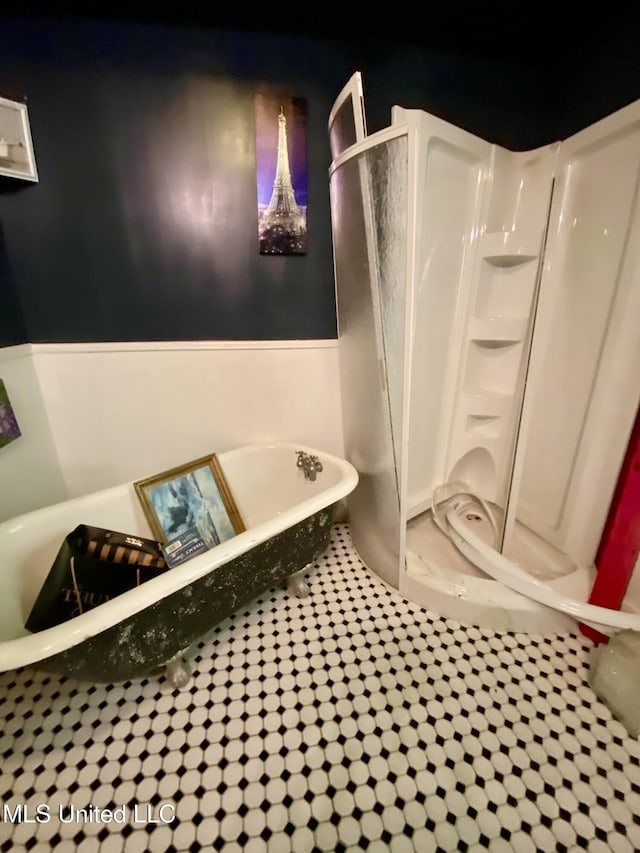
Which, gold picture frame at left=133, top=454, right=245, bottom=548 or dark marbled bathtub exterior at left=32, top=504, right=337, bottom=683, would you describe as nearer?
dark marbled bathtub exterior at left=32, top=504, right=337, bottom=683

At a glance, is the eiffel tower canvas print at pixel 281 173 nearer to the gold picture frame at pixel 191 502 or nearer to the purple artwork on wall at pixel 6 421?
the gold picture frame at pixel 191 502

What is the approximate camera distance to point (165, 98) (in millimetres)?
1296

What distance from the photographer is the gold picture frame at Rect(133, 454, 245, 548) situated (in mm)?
1362

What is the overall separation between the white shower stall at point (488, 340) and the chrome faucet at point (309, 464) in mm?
187

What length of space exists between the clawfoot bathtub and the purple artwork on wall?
1.11ft

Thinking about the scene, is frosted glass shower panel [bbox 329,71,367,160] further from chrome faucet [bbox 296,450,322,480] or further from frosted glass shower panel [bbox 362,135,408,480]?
chrome faucet [bbox 296,450,322,480]

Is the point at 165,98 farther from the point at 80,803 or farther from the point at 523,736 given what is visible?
the point at 523,736

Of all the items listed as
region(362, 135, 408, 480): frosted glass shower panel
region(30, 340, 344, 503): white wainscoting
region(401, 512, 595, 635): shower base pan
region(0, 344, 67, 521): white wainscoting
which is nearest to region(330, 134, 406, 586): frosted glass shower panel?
region(362, 135, 408, 480): frosted glass shower panel

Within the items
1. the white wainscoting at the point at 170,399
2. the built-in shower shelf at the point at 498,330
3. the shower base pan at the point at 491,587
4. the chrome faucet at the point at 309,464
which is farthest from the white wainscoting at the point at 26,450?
the built-in shower shelf at the point at 498,330

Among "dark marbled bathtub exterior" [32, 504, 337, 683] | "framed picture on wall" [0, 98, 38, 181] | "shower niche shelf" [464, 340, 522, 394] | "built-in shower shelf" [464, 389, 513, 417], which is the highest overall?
"framed picture on wall" [0, 98, 38, 181]

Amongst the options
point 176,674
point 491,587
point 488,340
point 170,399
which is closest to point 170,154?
point 170,399

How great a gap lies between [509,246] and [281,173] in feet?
3.11

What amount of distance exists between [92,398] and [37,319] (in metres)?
0.36

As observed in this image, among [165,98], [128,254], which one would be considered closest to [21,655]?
[128,254]
